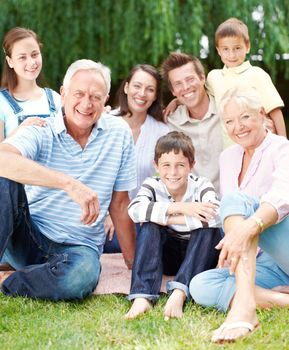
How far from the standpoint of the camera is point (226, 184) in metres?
2.98

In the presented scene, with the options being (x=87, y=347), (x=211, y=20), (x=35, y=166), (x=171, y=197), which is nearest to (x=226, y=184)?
A: (x=171, y=197)

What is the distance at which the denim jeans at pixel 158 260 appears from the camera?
283 centimetres

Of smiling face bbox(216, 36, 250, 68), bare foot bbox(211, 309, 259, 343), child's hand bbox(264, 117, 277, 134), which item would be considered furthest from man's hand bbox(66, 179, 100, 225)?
smiling face bbox(216, 36, 250, 68)

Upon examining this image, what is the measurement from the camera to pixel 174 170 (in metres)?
3.03

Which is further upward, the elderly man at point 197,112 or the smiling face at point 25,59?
the smiling face at point 25,59

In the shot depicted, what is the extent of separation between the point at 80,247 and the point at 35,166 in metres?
0.42

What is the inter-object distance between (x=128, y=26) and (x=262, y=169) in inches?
124

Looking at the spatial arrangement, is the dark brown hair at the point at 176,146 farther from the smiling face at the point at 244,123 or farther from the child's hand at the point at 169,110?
the child's hand at the point at 169,110

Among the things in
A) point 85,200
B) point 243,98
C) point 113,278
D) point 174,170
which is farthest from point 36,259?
point 243,98

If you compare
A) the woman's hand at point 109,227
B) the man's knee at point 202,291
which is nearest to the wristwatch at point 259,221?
the man's knee at point 202,291

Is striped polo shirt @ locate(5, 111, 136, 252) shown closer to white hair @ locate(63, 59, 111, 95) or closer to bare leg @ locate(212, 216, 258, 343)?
white hair @ locate(63, 59, 111, 95)

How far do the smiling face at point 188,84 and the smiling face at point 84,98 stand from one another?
72 cm

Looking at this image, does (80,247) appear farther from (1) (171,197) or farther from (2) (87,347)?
(2) (87,347)

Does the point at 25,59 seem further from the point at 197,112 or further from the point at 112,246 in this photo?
the point at 112,246
